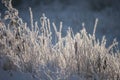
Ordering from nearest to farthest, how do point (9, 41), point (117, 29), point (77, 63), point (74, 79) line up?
1. point (74, 79)
2. point (77, 63)
3. point (9, 41)
4. point (117, 29)

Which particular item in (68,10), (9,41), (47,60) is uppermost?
(68,10)

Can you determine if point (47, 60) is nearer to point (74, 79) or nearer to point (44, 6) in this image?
point (74, 79)

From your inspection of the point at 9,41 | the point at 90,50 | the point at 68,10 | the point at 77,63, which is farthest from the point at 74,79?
the point at 68,10

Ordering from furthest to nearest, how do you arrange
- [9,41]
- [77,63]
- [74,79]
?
[9,41] < [77,63] < [74,79]

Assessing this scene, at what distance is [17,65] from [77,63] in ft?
2.04

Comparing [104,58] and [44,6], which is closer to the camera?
[104,58]

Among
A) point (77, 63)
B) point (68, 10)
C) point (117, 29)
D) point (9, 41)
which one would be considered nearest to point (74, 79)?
point (77, 63)

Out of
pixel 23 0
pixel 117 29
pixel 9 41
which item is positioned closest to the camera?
pixel 9 41

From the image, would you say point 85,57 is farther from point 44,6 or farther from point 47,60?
point 44,6

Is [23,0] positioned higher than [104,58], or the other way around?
[23,0]

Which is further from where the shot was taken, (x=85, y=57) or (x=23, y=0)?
(x=23, y=0)

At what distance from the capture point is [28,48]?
3.86 metres

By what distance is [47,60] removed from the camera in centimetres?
374

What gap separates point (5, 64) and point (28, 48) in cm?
35
